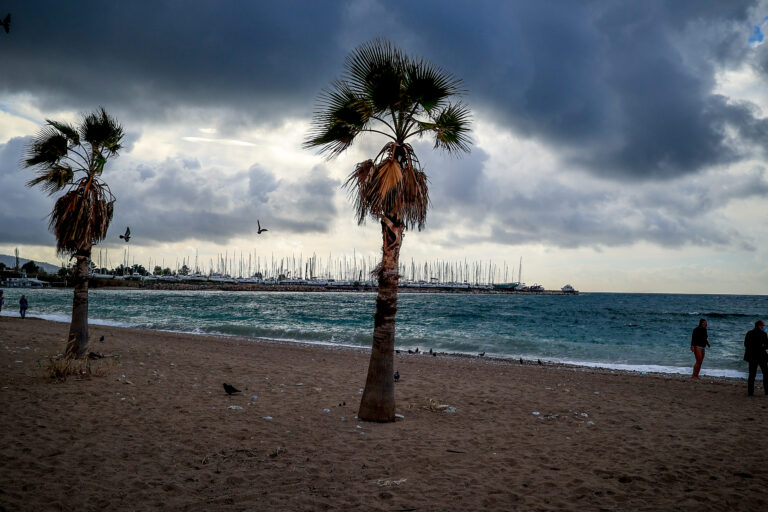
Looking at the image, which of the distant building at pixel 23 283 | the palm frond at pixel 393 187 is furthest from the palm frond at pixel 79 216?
the distant building at pixel 23 283

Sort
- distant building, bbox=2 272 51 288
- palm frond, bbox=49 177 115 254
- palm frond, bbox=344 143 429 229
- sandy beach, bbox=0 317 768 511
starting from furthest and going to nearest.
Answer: distant building, bbox=2 272 51 288, palm frond, bbox=49 177 115 254, palm frond, bbox=344 143 429 229, sandy beach, bbox=0 317 768 511

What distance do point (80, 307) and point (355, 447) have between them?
9.72 metres

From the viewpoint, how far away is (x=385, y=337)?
311 inches

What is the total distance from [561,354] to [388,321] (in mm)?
19682

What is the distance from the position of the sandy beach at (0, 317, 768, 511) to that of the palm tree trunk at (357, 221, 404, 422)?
38 cm

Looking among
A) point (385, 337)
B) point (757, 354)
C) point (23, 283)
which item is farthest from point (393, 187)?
point (23, 283)

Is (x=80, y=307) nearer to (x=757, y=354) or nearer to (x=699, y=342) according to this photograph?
(x=757, y=354)

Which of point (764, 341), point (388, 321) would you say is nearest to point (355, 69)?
point (388, 321)

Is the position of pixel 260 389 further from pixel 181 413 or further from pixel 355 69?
pixel 355 69

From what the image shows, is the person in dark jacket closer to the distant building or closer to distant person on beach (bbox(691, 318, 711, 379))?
distant person on beach (bbox(691, 318, 711, 379))

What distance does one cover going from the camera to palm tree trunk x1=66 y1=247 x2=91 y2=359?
11672 millimetres

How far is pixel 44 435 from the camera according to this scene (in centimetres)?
657

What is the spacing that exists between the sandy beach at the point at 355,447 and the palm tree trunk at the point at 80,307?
1.06 meters

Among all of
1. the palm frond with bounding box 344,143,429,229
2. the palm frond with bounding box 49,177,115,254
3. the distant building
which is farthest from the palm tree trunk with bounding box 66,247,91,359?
the distant building
